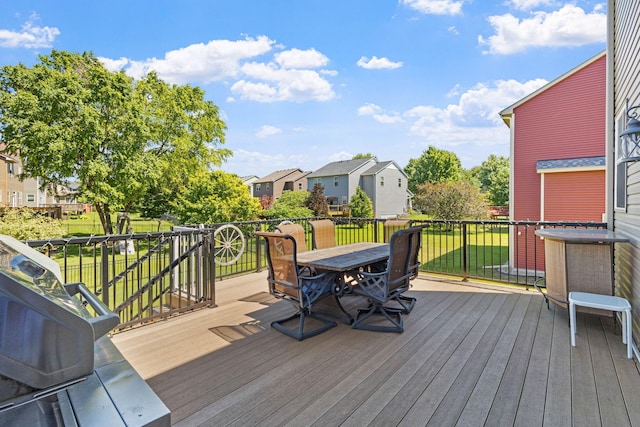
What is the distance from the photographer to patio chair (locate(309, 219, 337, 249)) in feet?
15.9

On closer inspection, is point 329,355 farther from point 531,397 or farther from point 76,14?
point 76,14

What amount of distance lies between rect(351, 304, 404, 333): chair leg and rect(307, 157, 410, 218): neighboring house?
74.0 ft

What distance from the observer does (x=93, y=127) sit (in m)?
13.2

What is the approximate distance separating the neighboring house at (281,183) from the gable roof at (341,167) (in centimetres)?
294

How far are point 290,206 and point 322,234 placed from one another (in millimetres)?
14597

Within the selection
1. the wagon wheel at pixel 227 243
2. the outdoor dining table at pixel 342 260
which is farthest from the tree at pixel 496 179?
the outdoor dining table at pixel 342 260

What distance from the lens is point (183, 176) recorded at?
693 inches

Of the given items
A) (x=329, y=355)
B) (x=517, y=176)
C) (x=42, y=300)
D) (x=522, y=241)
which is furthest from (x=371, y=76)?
(x=42, y=300)

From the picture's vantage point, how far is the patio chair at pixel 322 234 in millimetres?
4848

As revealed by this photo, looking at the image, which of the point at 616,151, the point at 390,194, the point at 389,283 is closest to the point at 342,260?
the point at 389,283

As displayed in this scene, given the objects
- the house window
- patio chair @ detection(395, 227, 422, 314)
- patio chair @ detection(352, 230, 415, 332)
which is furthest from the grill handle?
the house window

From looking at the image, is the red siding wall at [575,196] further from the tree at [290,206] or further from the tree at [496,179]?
the tree at [496,179]

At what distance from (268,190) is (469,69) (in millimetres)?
24956

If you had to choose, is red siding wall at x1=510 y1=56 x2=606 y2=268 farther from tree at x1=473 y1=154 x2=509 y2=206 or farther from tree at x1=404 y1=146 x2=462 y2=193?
tree at x1=404 y1=146 x2=462 y2=193
